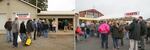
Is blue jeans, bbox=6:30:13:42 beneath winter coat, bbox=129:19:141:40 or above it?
beneath

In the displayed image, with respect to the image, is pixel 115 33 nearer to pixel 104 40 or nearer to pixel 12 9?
pixel 104 40

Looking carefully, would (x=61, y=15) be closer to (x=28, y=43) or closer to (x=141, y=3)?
(x=28, y=43)

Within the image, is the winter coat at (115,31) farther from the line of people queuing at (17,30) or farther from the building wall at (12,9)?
the building wall at (12,9)

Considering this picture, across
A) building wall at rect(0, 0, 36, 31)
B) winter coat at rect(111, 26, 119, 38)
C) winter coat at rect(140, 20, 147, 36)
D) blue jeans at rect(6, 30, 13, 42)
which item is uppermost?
building wall at rect(0, 0, 36, 31)

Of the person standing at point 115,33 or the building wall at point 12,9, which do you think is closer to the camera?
the person standing at point 115,33

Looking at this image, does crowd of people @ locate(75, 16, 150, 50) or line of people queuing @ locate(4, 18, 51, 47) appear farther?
line of people queuing @ locate(4, 18, 51, 47)

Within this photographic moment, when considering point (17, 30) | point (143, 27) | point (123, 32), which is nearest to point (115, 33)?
point (123, 32)

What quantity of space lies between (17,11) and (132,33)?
2339cm

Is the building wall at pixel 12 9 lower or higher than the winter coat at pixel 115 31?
higher

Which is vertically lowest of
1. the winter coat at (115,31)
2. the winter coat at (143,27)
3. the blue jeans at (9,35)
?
the blue jeans at (9,35)

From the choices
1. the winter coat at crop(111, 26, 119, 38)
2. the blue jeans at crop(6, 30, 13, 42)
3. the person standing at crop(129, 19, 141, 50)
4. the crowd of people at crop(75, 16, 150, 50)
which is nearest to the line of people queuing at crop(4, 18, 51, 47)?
the blue jeans at crop(6, 30, 13, 42)

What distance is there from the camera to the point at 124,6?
24.0 feet

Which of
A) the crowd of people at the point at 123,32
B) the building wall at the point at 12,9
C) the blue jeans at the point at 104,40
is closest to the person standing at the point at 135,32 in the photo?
the crowd of people at the point at 123,32

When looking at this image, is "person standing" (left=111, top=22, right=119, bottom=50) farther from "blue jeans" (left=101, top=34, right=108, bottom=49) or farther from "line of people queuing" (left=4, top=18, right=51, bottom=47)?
"line of people queuing" (left=4, top=18, right=51, bottom=47)
